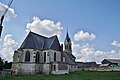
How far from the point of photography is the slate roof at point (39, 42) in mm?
45688

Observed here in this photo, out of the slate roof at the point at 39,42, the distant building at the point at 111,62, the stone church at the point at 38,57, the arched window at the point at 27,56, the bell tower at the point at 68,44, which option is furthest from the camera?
the bell tower at the point at 68,44

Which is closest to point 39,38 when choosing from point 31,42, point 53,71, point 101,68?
point 31,42

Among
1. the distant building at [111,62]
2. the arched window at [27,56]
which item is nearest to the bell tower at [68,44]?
the distant building at [111,62]

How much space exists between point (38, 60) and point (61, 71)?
7422 mm

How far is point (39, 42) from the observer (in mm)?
48469

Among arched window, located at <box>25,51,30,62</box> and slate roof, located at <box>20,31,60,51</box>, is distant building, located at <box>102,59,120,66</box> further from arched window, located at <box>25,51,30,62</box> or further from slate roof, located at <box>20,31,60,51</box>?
arched window, located at <box>25,51,30,62</box>

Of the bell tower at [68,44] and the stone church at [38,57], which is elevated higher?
the bell tower at [68,44]

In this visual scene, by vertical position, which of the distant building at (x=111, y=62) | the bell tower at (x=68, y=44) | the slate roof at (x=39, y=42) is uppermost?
the bell tower at (x=68, y=44)

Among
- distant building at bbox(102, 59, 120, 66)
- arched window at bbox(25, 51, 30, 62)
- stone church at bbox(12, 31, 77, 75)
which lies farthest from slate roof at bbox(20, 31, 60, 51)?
distant building at bbox(102, 59, 120, 66)

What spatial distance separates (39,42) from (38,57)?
4.51 meters

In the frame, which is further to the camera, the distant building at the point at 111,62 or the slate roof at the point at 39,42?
the distant building at the point at 111,62

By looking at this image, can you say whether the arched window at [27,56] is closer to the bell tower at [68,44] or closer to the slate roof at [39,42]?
the slate roof at [39,42]

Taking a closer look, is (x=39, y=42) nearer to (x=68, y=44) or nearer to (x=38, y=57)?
(x=38, y=57)

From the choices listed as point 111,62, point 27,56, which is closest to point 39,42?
point 27,56
